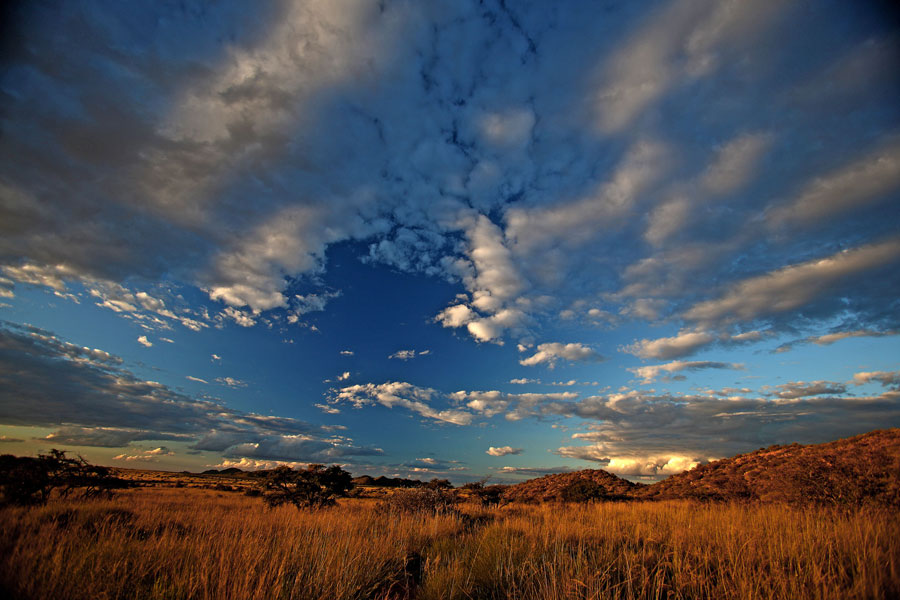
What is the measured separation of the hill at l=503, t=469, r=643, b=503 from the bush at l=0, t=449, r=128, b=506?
26703mm

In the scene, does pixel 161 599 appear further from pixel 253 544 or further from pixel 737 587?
pixel 737 587

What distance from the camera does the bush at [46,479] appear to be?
10.0m

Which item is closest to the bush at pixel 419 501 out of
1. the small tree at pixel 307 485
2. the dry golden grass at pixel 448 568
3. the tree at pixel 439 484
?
the tree at pixel 439 484

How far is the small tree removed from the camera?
18.7 metres

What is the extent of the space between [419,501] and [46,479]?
12860 mm

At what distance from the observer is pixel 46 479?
11.0 m

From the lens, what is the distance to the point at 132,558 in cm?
513

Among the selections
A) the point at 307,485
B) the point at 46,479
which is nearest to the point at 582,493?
the point at 307,485

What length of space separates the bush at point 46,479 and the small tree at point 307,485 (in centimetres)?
698

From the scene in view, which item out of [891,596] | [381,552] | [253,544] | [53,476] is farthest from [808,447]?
[53,476]

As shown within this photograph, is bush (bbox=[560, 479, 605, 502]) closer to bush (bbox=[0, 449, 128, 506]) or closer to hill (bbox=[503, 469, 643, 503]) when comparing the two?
hill (bbox=[503, 469, 643, 503])

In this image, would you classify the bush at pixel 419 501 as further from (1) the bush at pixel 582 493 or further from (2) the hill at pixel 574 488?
(2) the hill at pixel 574 488

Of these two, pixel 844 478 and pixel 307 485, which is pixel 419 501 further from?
pixel 844 478

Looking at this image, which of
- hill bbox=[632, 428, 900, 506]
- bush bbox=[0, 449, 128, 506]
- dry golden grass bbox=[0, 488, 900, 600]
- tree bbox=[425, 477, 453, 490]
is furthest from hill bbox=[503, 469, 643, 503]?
bush bbox=[0, 449, 128, 506]
